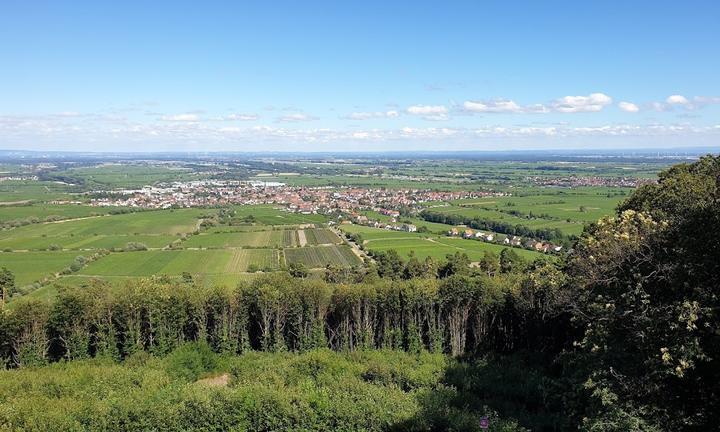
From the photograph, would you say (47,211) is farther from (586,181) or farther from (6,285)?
(586,181)

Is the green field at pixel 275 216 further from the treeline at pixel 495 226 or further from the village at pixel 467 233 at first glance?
the treeline at pixel 495 226

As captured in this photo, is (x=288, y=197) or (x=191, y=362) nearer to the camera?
(x=191, y=362)

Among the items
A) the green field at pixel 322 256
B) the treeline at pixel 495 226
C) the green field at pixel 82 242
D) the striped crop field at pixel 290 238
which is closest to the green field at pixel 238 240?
the striped crop field at pixel 290 238

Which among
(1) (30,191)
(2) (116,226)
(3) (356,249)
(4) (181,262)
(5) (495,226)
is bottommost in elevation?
(4) (181,262)

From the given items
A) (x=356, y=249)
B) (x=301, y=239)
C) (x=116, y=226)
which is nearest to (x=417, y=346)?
(x=356, y=249)

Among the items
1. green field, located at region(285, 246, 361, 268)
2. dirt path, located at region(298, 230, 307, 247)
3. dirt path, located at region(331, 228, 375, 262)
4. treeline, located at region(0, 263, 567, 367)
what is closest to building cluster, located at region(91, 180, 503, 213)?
dirt path, located at region(298, 230, 307, 247)

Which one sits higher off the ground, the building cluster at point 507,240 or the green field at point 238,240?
the building cluster at point 507,240

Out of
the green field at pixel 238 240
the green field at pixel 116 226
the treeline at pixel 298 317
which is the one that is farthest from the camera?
the green field at pixel 116 226
